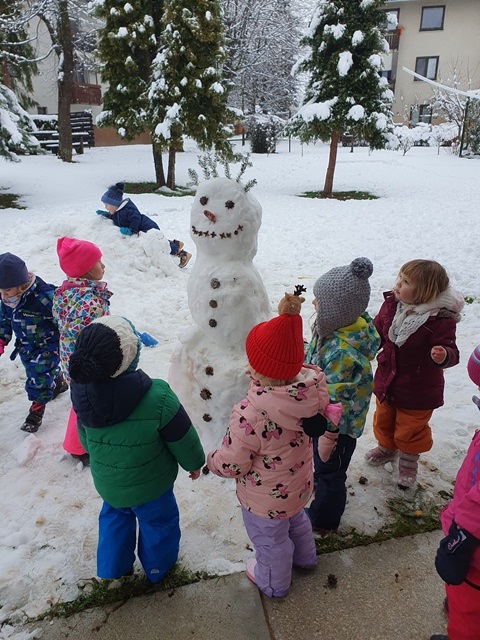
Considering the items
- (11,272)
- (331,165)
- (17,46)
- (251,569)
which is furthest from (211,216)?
(17,46)

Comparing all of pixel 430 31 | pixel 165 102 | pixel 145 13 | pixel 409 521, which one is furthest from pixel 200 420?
pixel 430 31

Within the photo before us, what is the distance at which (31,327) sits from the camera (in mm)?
3514

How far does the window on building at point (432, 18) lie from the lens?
31.0 m

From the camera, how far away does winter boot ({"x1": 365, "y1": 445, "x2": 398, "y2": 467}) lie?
10.9 ft

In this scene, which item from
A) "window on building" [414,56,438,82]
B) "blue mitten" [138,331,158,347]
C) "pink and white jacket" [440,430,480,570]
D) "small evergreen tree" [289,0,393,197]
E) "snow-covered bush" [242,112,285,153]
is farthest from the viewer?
"window on building" [414,56,438,82]

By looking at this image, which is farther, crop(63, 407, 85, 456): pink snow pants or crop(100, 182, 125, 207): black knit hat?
crop(100, 182, 125, 207): black knit hat

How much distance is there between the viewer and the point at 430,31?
31391 mm

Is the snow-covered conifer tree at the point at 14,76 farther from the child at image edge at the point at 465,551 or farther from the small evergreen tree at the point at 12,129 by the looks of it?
the child at image edge at the point at 465,551

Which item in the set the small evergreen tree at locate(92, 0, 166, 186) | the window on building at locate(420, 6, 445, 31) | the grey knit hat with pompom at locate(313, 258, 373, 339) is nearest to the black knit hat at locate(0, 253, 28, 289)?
the grey knit hat with pompom at locate(313, 258, 373, 339)

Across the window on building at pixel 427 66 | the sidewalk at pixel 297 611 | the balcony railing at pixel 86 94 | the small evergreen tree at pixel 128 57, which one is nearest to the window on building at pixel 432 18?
the window on building at pixel 427 66

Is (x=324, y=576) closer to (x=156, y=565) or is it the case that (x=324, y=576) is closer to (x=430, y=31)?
(x=156, y=565)

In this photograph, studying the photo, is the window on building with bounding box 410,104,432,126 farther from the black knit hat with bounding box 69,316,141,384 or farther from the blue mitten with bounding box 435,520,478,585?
the blue mitten with bounding box 435,520,478,585

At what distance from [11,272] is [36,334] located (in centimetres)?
53

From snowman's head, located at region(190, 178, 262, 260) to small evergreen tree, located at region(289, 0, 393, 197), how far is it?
11054 mm
